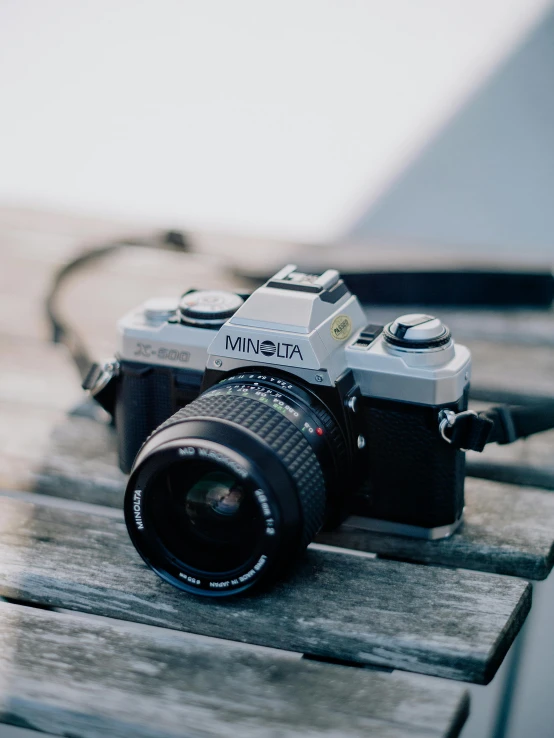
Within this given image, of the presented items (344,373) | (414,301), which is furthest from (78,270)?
(344,373)

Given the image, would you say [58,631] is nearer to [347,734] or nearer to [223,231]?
[347,734]

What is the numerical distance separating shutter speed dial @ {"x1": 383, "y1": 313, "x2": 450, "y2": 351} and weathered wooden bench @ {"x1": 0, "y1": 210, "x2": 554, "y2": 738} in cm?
23

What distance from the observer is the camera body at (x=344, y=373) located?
102 centimetres

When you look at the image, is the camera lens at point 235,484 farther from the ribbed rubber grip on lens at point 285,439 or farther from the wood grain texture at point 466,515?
the wood grain texture at point 466,515

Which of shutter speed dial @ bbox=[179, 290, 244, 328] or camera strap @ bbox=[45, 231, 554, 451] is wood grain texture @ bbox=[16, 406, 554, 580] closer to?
camera strap @ bbox=[45, 231, 554, 451]

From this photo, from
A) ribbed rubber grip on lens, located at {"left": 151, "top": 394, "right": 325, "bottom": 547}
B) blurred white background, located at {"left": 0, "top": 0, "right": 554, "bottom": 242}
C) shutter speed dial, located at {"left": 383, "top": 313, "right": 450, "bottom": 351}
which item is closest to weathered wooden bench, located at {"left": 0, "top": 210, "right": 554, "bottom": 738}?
ribbed rubber grip on lens, located at {"left": 151, "top": 394, "right": 325, "bottom": 547}

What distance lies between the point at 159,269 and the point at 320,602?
1.05 m

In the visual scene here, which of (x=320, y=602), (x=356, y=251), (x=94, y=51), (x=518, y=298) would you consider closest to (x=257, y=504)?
(x=320, y=602)

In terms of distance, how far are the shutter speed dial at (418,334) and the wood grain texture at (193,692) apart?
0.34m

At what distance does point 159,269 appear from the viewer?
1.90 metres

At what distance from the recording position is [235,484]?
99cm

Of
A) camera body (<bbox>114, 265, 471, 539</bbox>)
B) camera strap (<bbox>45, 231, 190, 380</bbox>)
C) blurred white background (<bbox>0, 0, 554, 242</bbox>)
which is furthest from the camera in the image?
blurred white background (<bbox>0, 0, 554, 242</bbox>)

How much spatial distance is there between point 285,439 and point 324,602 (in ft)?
0.58

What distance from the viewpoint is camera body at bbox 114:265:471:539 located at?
3.36 feet
